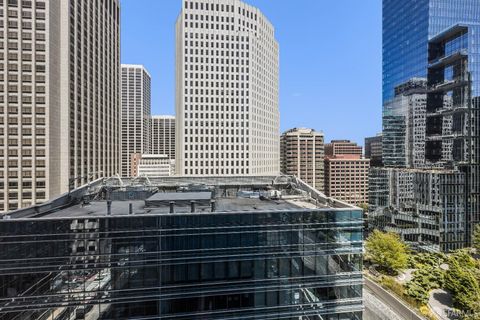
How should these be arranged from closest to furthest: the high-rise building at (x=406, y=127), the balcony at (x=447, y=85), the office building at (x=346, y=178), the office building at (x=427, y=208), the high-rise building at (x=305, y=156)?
the office building at (x=427, y=208) < the balcony at (x=447, y=85) < the high-rise building at (x=406, y=127) < the office building at (x=346, y=178) < the high-rise building at (x=305, y=156)

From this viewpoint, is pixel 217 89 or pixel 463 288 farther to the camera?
pixel 217 89

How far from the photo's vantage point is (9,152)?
241ft

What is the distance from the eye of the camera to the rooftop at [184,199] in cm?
2881

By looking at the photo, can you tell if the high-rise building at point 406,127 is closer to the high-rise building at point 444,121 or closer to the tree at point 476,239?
the high-rise building at point 444,121

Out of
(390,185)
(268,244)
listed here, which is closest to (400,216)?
(390,185)

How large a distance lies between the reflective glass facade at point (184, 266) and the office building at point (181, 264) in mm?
83

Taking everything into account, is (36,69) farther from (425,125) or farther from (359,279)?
(425,125)

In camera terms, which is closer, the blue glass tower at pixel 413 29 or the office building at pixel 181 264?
the office building at pixel 181 264

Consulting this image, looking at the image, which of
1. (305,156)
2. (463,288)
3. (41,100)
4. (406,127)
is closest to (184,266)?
(463,288)

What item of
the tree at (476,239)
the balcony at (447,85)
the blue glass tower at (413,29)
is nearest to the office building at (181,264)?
the tree at (476,239)

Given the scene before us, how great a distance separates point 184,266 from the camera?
2536cm

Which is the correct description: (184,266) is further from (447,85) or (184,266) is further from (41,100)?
(447,85)

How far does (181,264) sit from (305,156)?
149672 millimetres

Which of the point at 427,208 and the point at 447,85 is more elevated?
the point at 447,85
